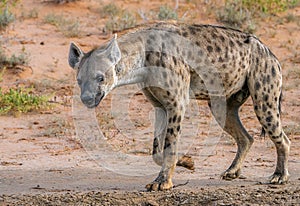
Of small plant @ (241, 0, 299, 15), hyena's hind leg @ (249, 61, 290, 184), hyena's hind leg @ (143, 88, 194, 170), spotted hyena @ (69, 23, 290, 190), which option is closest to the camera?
spotted hyena @ (69, 23, 290, 190)

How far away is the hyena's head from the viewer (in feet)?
22.4

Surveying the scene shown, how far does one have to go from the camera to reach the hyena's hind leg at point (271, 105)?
7.63 meters

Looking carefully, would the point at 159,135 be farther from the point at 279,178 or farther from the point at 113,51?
the point at 279,178

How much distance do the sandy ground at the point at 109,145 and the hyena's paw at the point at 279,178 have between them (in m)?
0.09

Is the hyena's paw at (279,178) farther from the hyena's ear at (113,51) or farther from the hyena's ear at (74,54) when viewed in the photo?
the hyena's ear at (74,54)

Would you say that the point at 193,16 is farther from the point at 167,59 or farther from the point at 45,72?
the point at 167,59

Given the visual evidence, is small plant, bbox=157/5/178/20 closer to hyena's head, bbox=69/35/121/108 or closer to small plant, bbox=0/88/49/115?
small plant, bbox=0/88/49/115

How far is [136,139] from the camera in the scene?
1005 centimetres

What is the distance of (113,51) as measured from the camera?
7.01 meters

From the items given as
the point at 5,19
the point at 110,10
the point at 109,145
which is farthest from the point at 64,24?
the point at 109,145

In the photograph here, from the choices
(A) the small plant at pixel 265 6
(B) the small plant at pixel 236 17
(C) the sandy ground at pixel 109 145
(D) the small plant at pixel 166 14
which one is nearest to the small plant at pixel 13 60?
(C) the sandy ground at pixel 109 145

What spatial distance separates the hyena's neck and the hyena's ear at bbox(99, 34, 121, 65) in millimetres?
114

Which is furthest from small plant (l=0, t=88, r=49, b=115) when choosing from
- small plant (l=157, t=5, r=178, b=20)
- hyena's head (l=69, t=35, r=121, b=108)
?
small plant (l=157, t=5, r=178, b=20)

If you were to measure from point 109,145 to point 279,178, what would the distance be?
2.73 m
